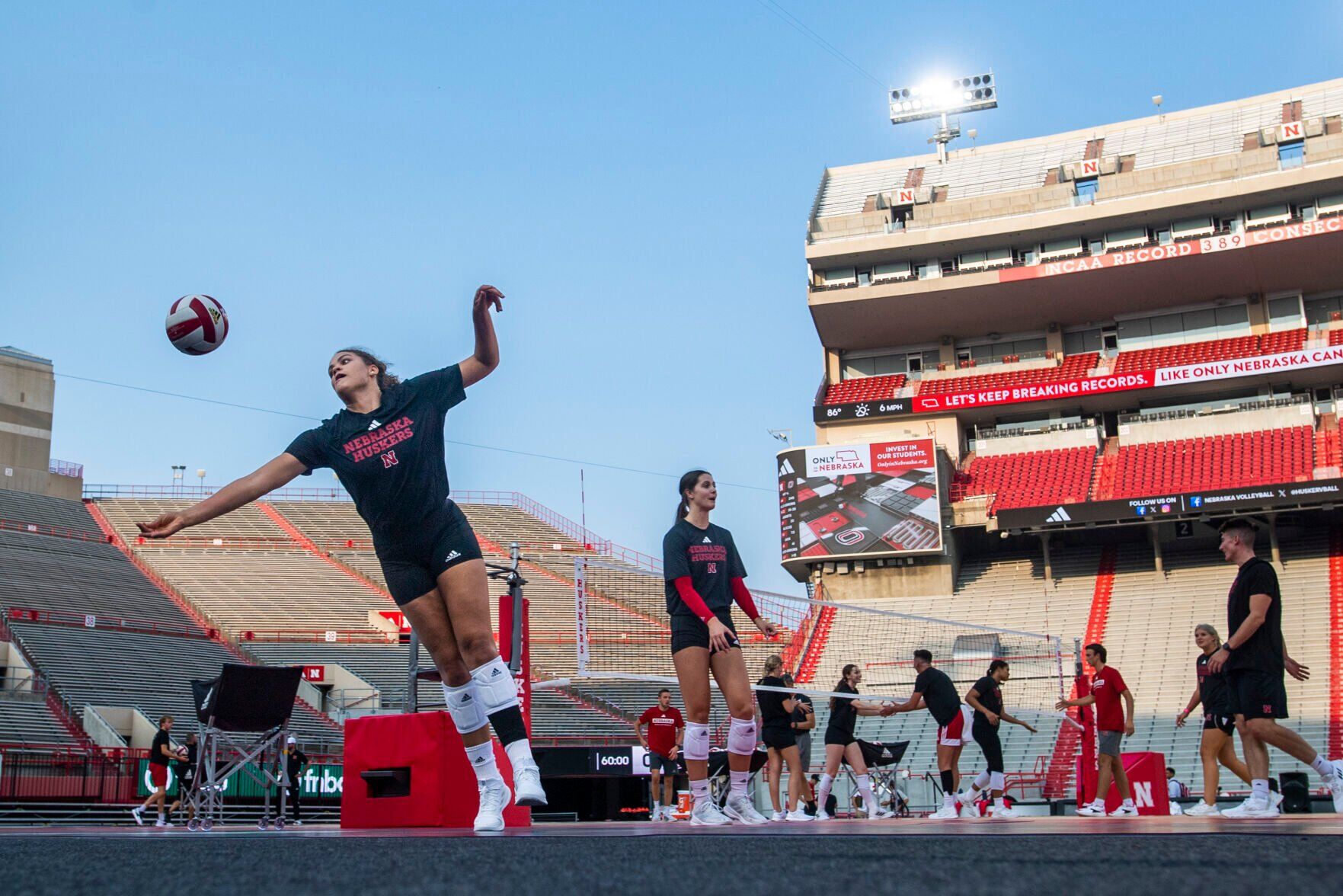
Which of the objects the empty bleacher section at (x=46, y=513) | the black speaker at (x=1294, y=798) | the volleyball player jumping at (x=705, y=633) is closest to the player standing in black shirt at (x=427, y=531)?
the volleyball player jumping at (x=705, y=633)

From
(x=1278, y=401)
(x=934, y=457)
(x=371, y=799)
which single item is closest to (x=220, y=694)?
(x=371, y=799)

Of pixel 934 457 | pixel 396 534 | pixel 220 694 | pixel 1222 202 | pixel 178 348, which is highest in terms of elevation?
pixel 1222 202

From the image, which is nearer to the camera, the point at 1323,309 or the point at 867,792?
the point at 867,792

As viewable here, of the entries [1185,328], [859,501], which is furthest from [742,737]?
[1185,328]

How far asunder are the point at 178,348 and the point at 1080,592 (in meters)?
26.7

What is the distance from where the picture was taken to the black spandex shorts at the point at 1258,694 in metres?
7.23

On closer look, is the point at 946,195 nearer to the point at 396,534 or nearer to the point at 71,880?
the point at 396,534

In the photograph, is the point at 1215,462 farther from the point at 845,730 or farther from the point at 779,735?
the point at 779,735

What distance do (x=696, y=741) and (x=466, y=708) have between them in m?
1.95

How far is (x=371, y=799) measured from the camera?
296 inches

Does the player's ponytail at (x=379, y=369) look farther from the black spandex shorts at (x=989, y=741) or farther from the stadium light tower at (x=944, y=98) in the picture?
the stadium light tower at (x=944, y=98)

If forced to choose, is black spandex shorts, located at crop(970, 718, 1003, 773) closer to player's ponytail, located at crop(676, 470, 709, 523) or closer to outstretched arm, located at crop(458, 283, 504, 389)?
player's ponytail, located at crop(676, 470, 709, 523)

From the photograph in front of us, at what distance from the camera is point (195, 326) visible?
28.8 feet

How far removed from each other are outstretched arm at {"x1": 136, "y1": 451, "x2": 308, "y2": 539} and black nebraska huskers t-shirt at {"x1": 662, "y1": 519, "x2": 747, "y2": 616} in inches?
91.1
